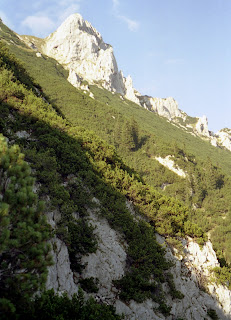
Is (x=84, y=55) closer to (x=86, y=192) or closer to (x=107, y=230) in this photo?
(x=86, y=192)

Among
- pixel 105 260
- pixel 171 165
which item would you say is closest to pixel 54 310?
pixel 105 260

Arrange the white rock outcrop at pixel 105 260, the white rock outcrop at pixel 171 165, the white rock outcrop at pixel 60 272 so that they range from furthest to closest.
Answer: the white rock outcrop at pixel 171 165 → the white rock outcrop at pixel 105 260 → the white rock outcrop at pixel 60 272

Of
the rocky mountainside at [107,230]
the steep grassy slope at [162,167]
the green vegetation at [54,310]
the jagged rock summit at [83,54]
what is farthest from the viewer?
the jagged rock summit at [83,54]

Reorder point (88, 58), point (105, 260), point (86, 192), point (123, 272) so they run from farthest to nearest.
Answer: point (88, 58) → point (86, 192) → point (123, 272) → point (105, 260)

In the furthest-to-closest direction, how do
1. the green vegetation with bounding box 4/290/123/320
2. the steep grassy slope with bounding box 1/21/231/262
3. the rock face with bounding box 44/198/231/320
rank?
1. the steep grassy slope with bounding box 1/21/231/262
2. the rock face with bounding box 44/198/231/320
3. the green vegetation with bounding box 4/290/123/320

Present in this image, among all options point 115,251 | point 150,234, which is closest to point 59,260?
point 115,251

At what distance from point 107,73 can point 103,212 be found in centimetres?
15178

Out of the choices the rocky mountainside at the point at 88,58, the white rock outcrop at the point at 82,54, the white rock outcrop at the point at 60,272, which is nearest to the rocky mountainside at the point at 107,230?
the white rock outcrop at the point at 60,272

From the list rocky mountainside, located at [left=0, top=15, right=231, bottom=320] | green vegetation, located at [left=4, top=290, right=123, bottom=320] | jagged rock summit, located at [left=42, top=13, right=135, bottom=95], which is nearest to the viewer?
green vegetation, located at [left=4, top=290, right=123, bottom=320]

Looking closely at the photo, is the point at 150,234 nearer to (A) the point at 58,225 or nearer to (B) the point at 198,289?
(B) the point at 198,289

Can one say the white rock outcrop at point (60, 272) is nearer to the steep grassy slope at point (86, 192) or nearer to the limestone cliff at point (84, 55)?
the steep grassy slope at point (86, 192)

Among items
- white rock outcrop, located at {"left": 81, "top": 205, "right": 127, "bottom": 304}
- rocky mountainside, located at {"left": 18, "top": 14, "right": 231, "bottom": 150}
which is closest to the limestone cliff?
rocky mountainside, located at {"left": 18, "top": 14, "right": 231, "bottom": 150}

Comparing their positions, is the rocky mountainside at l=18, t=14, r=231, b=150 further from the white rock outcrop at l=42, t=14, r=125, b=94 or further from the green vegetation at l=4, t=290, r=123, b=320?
the green vegetation at l=4, t=290, r=123, b=320

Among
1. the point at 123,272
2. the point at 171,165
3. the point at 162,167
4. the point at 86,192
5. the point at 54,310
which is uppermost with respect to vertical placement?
the point at 171,165
